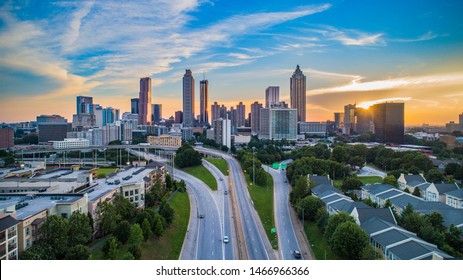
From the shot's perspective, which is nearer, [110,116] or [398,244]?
[398,244]

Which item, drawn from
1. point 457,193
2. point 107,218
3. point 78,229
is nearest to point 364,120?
point 457,193

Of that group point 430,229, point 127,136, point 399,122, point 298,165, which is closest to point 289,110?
point 399,122

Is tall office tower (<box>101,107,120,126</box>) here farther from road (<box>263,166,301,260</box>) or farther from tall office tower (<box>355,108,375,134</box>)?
tall office tower (<box>355,108,375,134</box>)

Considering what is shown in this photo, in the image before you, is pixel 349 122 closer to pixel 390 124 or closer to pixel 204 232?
pixel 390 124

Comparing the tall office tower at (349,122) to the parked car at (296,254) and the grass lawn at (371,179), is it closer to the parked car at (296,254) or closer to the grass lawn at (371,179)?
the grass lawn at (371,179)

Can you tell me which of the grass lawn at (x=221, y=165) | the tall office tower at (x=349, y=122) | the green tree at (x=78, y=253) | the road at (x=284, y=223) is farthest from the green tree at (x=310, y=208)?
the tall office tower at (x=349, y=122)

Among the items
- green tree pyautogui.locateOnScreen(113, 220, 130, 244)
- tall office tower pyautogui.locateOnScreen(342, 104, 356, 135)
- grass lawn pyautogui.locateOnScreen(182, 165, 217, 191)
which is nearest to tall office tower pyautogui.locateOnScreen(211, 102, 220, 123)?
tall office tower pyautogui.locateOnScreen(342, 104, 356, 135)
